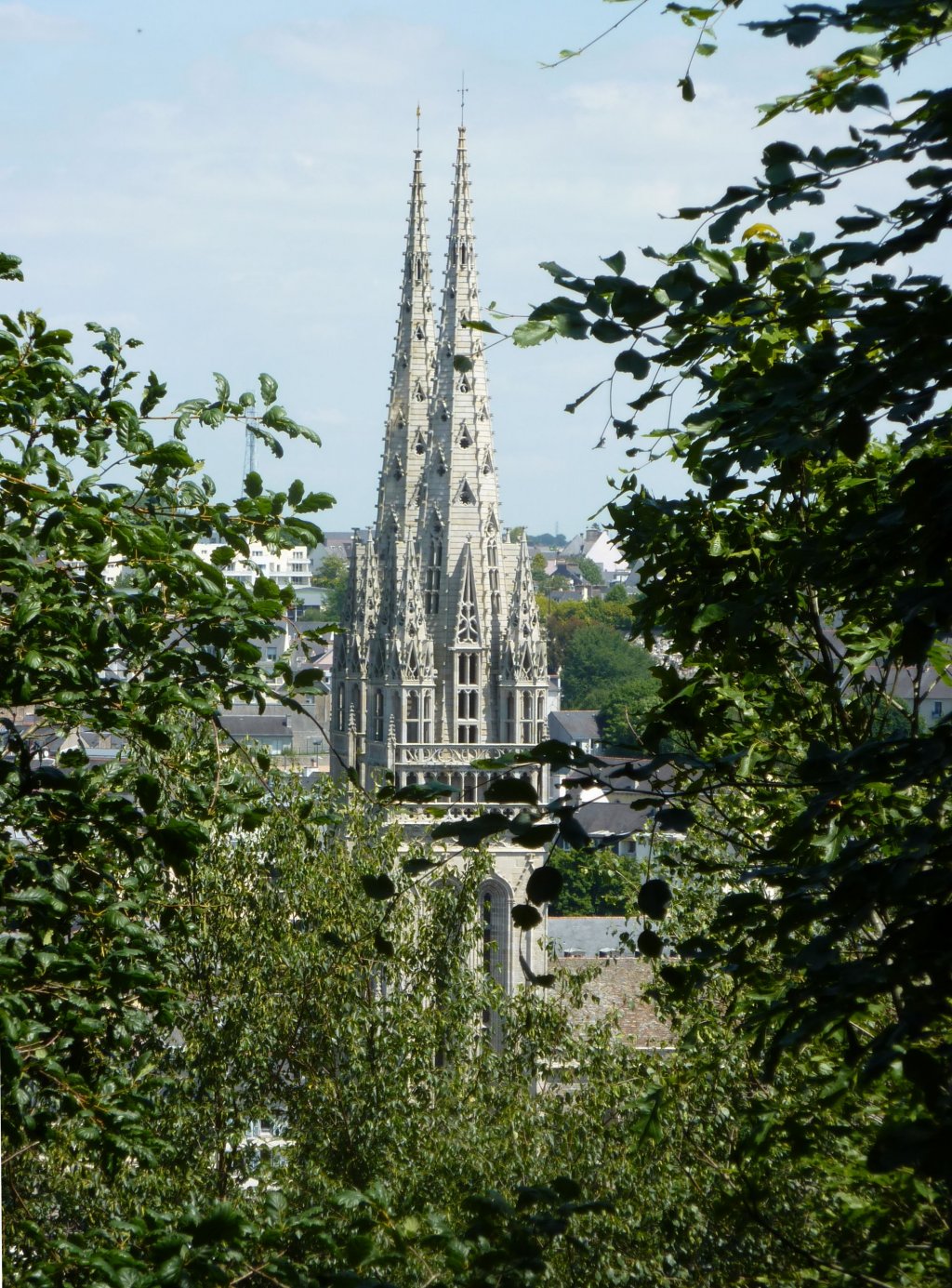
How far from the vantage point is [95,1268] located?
24.7 feet

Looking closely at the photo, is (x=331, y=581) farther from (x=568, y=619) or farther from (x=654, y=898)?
(x=654, y=898)

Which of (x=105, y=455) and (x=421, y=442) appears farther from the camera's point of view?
(x=421, y=442)

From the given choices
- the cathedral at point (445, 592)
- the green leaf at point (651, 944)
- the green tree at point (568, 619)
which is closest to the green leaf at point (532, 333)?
the green leaf at point (651, 944)

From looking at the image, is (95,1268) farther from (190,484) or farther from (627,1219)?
(627,1219)

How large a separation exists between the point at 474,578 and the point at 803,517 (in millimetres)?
63509

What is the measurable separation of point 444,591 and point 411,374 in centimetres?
909

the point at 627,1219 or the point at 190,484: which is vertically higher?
the point at 190,484

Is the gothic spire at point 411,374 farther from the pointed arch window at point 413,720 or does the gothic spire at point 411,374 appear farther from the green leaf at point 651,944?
the green leaf at point 651,944

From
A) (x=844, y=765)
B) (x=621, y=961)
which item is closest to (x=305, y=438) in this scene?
(x=844, y=765)

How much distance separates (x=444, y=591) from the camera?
243 ft

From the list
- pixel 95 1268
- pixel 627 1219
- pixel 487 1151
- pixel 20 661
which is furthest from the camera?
pixel 487 1151

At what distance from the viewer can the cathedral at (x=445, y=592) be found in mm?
72688

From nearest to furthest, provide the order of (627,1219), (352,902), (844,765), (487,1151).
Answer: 1. (844,765)
2. (627,1219)
3. (487,1151)
4. (352,902)

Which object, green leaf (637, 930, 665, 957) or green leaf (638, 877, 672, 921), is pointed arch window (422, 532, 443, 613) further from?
green leaf (638, 877, 672, 921)
